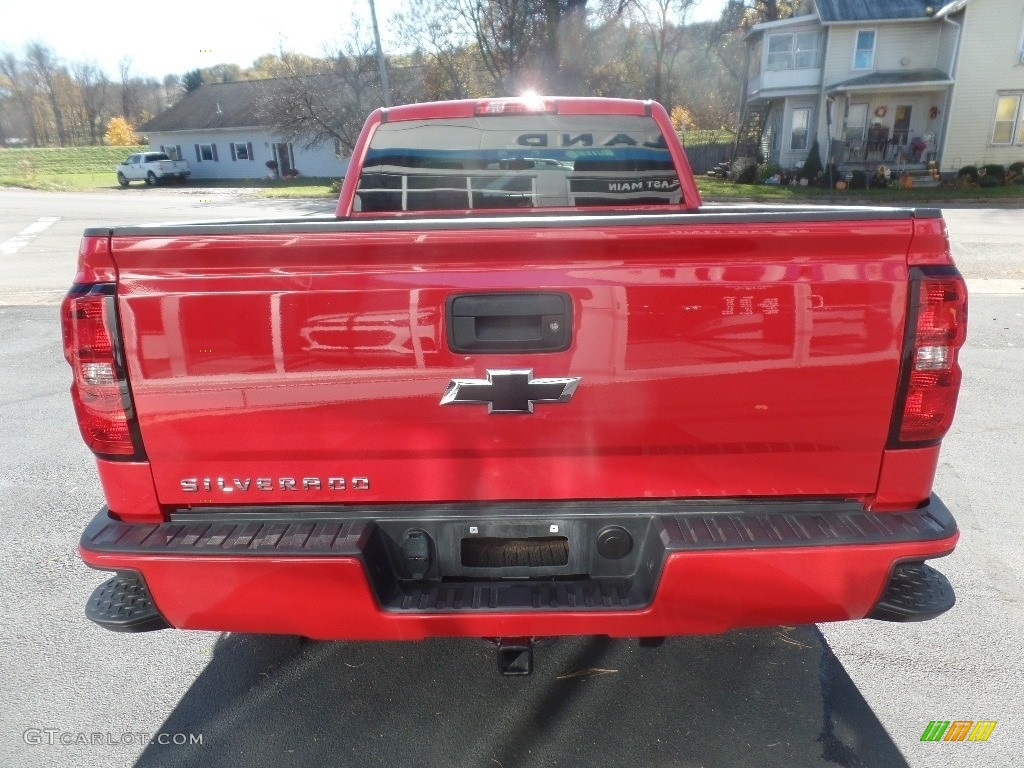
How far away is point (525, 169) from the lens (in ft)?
13.1

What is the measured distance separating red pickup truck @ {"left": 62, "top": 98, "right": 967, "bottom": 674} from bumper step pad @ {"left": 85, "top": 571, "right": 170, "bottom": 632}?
0.5 inches

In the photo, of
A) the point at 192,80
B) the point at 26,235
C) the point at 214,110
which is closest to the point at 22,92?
the point at 192,80

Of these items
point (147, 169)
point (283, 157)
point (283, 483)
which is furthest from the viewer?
point (283, 157)

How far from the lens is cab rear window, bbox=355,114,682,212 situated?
394 cm

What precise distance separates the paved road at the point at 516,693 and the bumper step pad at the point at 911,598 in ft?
2.29

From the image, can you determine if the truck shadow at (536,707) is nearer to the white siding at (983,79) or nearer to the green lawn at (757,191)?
the green lawn at (757,191)

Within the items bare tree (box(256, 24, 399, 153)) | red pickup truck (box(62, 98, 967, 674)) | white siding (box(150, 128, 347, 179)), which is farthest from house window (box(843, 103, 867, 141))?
red pickup truck (box(62, 98, 967, 674))

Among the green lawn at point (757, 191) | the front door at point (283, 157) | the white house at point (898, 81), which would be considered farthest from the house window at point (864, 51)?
the front door at point (283, 157)

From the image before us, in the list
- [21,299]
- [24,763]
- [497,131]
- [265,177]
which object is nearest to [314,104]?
[265,177]

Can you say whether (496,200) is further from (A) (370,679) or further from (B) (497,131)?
(A) (370,679)

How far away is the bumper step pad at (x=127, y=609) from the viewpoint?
2102 mm

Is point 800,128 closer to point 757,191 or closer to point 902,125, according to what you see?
point 902,125

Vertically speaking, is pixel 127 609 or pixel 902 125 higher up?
pixel 902 125

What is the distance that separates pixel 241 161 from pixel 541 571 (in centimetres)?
4907
